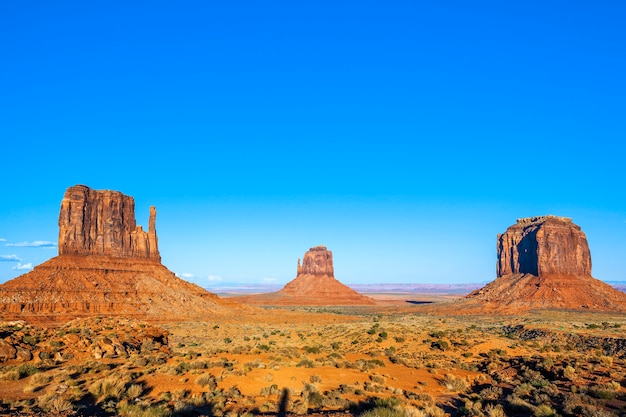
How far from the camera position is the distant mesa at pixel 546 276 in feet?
306

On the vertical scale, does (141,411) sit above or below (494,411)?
above

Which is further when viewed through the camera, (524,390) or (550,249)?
(550,249)

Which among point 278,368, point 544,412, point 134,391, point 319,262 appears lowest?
point 278,368

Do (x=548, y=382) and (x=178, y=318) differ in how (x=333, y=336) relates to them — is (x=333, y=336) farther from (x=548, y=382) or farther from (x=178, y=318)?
(x=178, y=318)

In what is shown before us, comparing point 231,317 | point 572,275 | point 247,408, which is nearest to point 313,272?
point 572,275

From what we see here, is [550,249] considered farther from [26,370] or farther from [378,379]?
[26,370]

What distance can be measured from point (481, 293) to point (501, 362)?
299 ft

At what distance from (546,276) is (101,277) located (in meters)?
91.5

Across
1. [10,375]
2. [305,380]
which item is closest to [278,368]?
[305,380]

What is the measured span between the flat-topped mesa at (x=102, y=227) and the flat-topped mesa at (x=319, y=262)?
100324 mm

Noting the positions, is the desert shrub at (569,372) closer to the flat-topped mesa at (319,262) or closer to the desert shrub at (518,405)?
the desert shrub at (518,405)

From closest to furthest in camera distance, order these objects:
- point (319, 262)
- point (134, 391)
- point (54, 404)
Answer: point (54, 404) → point (134, 391) → point (319, 262)

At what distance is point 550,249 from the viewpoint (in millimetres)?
106688

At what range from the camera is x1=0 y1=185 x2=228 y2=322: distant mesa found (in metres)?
61.3
